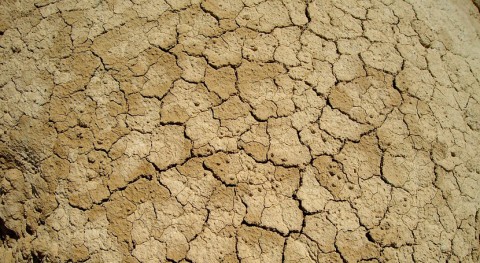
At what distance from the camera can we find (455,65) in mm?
1830

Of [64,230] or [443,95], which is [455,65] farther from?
[64,230]

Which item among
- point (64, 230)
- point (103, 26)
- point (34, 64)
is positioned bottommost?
point (64, 230)

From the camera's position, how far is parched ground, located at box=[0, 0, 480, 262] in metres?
1.35

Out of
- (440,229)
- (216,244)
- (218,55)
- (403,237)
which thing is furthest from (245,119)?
(440,229)

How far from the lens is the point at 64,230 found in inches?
53.1

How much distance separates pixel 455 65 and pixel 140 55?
74.5 inches

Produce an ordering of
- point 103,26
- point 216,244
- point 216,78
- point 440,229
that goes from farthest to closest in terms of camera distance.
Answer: point 103,26 < point 216,78 < point 440,229 < point 216,244

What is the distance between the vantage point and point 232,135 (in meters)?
1.47

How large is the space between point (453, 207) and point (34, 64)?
234 cm

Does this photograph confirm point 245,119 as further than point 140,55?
No

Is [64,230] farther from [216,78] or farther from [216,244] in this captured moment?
[216,78]


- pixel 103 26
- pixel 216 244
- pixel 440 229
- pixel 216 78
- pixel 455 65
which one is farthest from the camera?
pixel 455 65

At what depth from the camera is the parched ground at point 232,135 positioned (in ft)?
4.42

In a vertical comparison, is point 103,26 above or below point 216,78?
below
